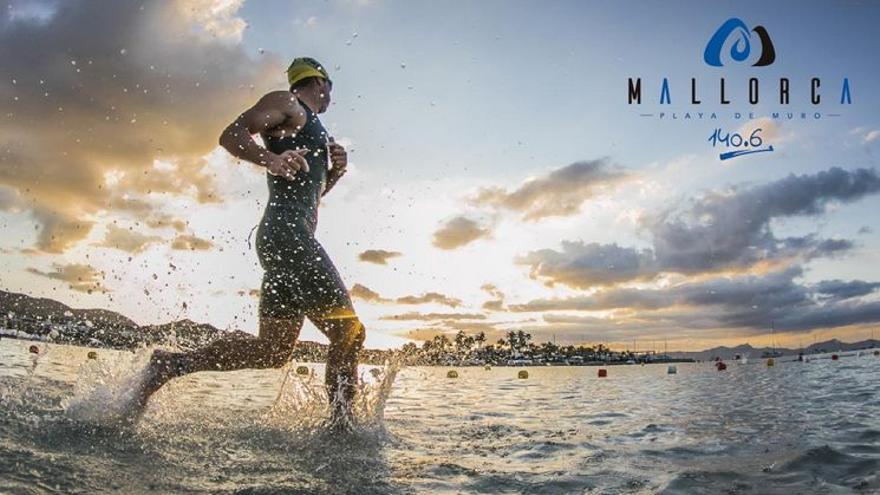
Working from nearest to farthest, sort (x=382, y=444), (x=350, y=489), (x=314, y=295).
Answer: (x=350, y=489), (x=382, y=444), (x=314, y=295)

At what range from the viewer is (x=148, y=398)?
421 cm

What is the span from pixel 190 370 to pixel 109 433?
0.73 m

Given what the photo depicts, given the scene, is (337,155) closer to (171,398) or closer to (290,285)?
(290,285)

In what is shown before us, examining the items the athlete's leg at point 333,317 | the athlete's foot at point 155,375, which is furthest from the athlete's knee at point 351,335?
the athlete's foot at point 155,375

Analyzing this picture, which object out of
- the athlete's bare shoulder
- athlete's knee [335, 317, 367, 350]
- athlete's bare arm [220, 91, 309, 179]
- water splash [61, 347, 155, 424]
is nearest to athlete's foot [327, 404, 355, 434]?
athlete's knee [335, 317, 367, 350]

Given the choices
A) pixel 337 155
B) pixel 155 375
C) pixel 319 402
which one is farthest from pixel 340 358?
pixel 337 155

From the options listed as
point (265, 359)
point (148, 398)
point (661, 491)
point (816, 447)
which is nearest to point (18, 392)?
point (148, 398)

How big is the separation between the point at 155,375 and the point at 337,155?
2.24 metres

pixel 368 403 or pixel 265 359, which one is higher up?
pixel 265 359

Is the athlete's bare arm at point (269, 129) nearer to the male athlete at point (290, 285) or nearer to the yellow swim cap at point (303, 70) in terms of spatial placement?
the male athlete at point (290, 285)

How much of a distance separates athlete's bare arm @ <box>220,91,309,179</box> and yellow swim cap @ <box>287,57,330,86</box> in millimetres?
398

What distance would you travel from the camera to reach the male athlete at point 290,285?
14.2ft

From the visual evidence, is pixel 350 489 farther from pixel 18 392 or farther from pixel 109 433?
pixel 18 392

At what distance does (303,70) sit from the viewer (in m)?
4.75
